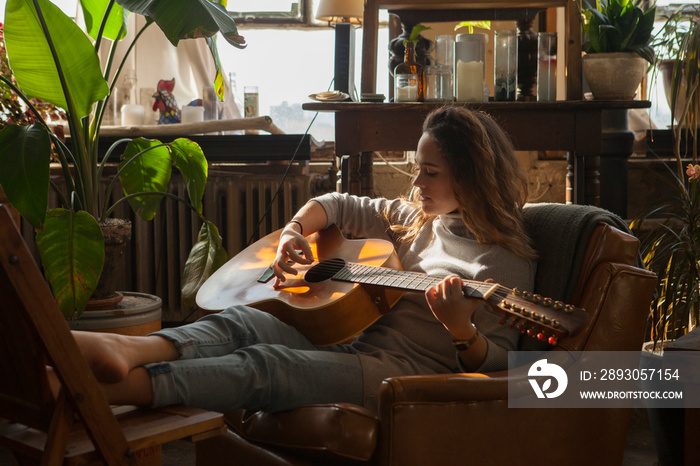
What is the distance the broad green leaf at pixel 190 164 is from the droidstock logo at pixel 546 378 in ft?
4.46

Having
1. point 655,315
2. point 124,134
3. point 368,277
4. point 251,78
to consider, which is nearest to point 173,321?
point 124,134

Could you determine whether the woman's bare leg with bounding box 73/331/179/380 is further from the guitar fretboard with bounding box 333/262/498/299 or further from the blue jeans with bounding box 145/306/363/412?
the guitar fretboard with bounding box 333/262/498/299

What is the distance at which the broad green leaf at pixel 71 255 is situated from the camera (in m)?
1.89

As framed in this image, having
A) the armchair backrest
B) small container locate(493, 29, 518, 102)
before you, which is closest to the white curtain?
small container locate(493, 29, 518, 102)

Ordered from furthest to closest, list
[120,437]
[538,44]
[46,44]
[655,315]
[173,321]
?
[173,321] → [538,44] → [655,315] → [46,44] → [120,437]

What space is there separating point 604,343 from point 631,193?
1835 millimetres

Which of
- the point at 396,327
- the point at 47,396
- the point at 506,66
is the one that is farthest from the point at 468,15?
the point at 47,396

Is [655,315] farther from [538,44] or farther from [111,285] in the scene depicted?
[111,285]

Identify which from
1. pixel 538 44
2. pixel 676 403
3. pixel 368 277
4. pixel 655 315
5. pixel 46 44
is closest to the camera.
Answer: pixel 368 277

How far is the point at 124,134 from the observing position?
2977mm

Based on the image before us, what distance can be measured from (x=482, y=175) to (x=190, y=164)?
3.57 ft

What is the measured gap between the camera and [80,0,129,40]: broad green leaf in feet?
7.28

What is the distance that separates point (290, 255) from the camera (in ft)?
5.88

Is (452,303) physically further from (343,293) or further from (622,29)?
(622,29)
